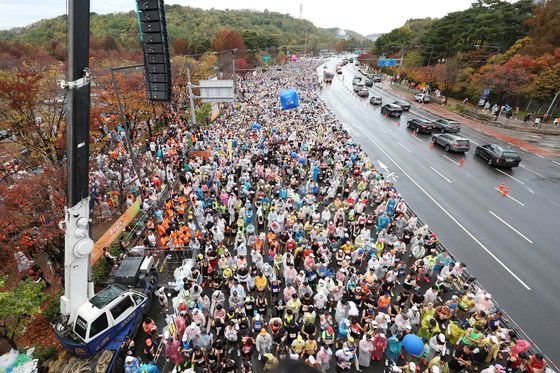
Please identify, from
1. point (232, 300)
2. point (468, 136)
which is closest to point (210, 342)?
point (232, 300)

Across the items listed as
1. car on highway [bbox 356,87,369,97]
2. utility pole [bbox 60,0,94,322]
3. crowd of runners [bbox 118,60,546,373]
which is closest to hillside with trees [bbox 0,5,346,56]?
car on highway [bbox 356,87,369,97]

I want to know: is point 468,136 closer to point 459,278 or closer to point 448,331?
point 459,278

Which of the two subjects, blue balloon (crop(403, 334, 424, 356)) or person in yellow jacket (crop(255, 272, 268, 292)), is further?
person in yellow jacket (crop(255, 272, 268, 292))

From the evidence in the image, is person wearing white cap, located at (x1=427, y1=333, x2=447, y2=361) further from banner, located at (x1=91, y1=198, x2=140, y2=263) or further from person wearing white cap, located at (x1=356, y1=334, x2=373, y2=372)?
banner, located at (x1=91, y1=198, x2=140, y2=263)

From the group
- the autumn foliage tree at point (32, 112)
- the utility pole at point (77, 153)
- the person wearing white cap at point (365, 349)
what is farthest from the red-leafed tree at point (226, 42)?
the person wearing white cap at point (365, 349)

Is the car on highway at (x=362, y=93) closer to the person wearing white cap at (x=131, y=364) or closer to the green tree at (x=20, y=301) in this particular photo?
the green tree at (x=20, y=301)

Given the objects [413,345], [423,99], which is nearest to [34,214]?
[413,345]
